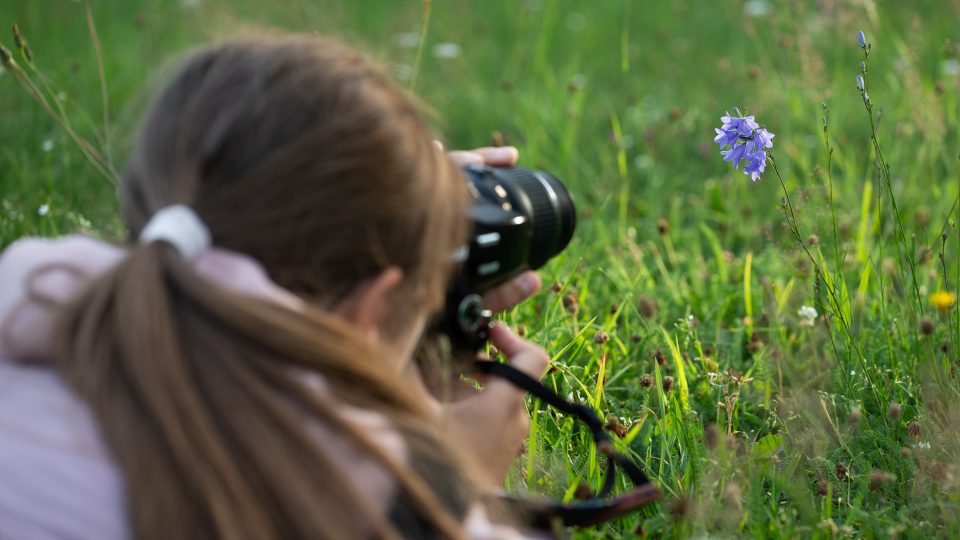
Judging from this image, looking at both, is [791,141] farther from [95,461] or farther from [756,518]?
[95,461]

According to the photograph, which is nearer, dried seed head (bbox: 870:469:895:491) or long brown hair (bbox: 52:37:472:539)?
long brown hair (bbox: 52:37:472:539)

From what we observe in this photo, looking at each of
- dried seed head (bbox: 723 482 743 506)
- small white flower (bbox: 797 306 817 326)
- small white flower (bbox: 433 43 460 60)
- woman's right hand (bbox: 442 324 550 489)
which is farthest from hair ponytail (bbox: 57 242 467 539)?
small white flower (bbox: 433 43 460 60)

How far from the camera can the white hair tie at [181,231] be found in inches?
40.1

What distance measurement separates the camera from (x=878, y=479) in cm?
152

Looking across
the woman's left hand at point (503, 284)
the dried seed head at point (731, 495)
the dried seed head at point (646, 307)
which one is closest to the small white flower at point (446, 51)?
the dried seed head at point (646, 307)

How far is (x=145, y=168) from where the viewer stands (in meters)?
1.11

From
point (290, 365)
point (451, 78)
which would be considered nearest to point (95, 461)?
point (290, 365)

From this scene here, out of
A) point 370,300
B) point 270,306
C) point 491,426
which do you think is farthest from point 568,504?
point 270,306

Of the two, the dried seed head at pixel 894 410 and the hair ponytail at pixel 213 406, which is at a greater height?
the hair ponytail at pixel 213 406

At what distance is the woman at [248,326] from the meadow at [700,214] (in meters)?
0.18

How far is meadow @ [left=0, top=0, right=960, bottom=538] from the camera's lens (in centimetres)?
160

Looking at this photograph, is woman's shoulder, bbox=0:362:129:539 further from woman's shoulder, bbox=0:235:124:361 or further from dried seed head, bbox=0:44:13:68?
dried seed head, bbox=0:44:13:68

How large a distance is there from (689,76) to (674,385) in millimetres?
2100

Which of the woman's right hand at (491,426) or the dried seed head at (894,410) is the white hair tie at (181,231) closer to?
the woman's right hand at (491,426)
